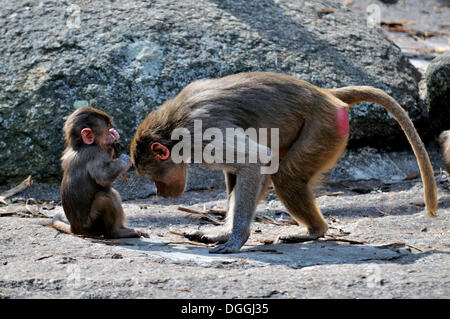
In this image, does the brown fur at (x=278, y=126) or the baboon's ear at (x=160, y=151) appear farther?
the baboon's ear at (x=160, y=151)

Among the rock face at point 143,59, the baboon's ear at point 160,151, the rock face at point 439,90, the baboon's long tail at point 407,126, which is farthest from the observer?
the rock face at point 439,90

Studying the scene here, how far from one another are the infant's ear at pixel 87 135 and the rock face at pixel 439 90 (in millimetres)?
4573

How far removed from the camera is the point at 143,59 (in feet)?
24.4

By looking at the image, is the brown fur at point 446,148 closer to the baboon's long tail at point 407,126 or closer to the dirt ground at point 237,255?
the dirt ground at point 237,255

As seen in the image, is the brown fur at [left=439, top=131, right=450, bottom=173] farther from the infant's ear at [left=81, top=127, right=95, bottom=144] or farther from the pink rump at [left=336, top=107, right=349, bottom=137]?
the infant's ear at [left=81, top=127, right=95, bottom=144]

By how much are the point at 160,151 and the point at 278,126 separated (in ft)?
3.26

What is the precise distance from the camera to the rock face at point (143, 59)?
23.3ft

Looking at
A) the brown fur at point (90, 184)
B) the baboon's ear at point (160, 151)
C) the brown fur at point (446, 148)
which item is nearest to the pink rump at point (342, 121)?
the baboon's ear at point (160, 151)

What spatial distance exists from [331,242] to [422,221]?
1.05m

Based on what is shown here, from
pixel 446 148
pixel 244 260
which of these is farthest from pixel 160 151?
pixel 446 148

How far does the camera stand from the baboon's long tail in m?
4.89

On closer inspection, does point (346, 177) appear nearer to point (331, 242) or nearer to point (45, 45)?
point (331, 242)

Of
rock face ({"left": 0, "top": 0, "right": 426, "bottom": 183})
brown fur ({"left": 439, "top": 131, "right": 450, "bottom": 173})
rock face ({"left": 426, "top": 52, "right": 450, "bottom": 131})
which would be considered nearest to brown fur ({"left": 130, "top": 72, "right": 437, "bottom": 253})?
brown fur ({"left": 439, "top": 131, "right": 450, "bottom": 173})

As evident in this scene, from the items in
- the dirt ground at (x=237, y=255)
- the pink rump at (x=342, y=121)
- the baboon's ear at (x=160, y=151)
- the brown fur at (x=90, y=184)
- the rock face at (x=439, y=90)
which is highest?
the rock face at (x=439, y=90)
